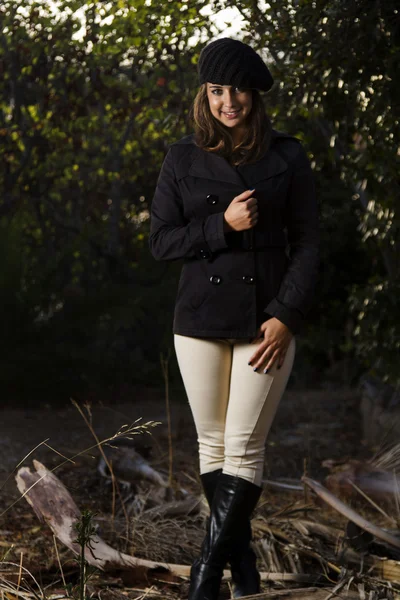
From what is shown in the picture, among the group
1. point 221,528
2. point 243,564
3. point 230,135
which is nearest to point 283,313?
point 230,135

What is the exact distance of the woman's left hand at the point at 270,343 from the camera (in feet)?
9.53

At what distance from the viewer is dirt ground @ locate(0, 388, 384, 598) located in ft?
13.1

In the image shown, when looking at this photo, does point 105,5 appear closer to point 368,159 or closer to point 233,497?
point 368,159

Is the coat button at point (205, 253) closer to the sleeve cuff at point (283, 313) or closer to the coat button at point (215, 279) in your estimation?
the coat button at point (215, 279)

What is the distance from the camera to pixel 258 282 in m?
2.94

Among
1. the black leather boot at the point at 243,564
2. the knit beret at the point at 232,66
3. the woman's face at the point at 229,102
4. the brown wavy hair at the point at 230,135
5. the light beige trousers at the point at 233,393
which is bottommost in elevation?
the black leather boot at the point at 243,564

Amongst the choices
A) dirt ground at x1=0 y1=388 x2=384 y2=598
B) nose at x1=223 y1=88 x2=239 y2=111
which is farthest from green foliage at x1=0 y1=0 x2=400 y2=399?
nose at x1=223 y1=88 x2=239 y2=111

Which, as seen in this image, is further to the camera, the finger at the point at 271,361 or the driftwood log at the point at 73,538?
the driftwood log at the point at 73,538

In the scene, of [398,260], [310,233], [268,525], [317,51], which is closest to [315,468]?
[398,260]

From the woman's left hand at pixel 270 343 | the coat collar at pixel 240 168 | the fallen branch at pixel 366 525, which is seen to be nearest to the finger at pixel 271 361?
the woman's left hand at pixel 270 343

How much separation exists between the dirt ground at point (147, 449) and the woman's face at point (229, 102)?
184 cm

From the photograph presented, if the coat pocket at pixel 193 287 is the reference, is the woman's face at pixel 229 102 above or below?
above

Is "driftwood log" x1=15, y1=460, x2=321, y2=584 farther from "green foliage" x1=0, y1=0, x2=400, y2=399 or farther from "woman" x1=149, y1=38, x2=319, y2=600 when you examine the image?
"green foliage" x1=0, y1=0, x2=400, y2=399

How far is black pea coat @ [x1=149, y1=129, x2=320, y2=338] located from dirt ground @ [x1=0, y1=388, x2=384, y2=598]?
1392mm
